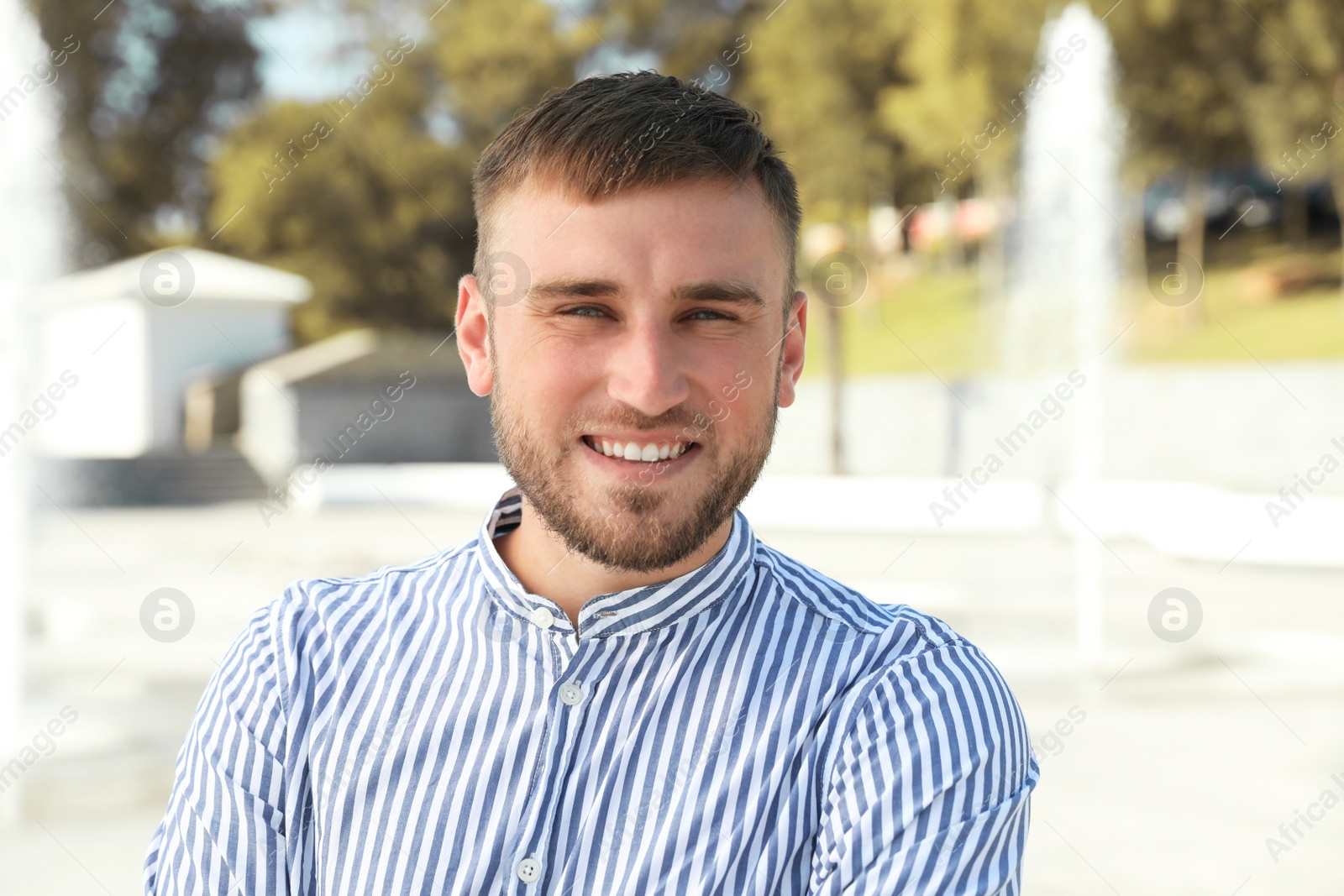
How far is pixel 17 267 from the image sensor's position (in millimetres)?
15500

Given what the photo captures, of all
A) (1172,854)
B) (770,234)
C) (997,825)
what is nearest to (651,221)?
(770,234)

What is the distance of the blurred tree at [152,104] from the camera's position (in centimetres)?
2856

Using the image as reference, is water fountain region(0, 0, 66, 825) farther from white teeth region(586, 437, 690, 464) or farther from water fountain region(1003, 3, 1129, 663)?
water fountain region(1003, 3, 1129, 663)

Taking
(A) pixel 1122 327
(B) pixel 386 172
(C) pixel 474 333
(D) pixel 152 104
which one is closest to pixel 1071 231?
(A) pixel 1122 327

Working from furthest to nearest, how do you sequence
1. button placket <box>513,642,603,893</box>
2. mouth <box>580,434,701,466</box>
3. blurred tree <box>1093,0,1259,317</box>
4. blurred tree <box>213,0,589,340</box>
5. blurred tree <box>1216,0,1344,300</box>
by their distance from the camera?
blurred tree <box>213,0,589,340</box> < blurred tree <box>1093,0,1259,317</box> < blurred tree <box>1216,0,1344,300</box> < mouth <box>580,434,701,466</box> < button placket <box>513,642,603,893</box>

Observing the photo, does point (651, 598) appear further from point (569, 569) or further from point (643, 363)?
point (643, 363)

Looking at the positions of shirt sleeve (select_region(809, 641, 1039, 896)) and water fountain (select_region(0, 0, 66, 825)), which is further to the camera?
water fountain (select_region(0, 0, 66, 825))

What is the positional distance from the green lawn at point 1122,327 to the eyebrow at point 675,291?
68.2 feet

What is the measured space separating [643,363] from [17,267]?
52.6 ft

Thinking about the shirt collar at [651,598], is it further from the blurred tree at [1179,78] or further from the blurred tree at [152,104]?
the blurred tree at [152,104]

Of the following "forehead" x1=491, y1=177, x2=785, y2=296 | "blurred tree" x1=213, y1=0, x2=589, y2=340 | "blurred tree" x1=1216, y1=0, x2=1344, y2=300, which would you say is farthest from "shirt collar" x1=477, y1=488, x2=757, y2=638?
"blurred tree" x1=213, y1=0, x2=589, y2=340

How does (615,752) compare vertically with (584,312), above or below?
below

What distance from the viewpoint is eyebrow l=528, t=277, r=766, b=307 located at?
5.31 feet

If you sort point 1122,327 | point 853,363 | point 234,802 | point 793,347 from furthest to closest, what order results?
point 853,363 < point 1122,327 < point 793,347 < point 234,802
